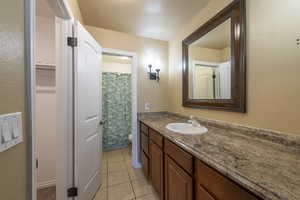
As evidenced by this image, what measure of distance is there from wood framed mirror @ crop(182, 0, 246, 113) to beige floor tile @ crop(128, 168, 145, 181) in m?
1.37

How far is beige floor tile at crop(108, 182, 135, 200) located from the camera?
1.56 meters

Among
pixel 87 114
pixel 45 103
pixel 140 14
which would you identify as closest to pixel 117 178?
pixel 87 114

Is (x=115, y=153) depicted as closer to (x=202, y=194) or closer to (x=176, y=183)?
(x=176, y=183)

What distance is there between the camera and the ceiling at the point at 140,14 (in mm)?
1592

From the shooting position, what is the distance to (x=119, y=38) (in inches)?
89.0

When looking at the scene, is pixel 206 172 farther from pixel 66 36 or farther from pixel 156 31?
pixel 156 31

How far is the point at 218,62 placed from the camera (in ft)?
4.83

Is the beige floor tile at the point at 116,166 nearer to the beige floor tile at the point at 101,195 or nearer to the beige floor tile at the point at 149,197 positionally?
the beige floor tile at the point at 101,195

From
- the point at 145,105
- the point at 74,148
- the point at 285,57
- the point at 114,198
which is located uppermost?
the point at 285,57

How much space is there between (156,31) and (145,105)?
138 cm

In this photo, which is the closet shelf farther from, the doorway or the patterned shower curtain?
the patterned shower curtain

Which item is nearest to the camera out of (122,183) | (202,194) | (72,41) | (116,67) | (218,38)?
(202,194)

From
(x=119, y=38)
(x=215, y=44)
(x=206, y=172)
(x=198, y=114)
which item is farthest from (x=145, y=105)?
(x=206, y=172)

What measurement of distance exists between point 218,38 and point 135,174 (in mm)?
2304
